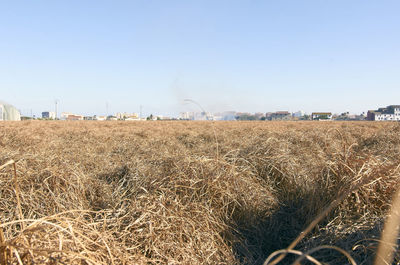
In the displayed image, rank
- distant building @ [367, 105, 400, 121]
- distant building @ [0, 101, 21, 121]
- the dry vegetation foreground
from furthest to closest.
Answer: distant building @ [367, 105, 400, 121]
distant building @ [0, 101, 21, 121]
the dry vegetation foreground

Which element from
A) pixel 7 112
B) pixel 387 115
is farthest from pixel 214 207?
pixel 387 115

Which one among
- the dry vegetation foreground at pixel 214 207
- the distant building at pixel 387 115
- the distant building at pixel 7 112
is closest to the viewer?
the dry vegetation foreground at pixel 214 207

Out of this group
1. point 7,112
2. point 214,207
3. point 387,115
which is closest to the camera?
point 214,207

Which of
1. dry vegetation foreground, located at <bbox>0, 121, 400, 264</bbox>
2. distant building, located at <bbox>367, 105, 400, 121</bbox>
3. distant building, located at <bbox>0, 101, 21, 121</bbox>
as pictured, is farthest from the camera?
distant building, located at <bbox>367, 105, 400, 121</bbox>

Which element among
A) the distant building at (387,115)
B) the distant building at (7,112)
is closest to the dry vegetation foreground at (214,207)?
the distant building at (7,112)

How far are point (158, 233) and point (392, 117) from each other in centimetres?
10278

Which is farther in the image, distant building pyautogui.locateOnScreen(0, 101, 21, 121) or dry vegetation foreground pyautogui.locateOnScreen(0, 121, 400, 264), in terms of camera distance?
distant building pyautogui.locateOnScreen(0, 101, 21, 121)

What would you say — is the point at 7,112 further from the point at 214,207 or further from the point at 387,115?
the point at 387,115

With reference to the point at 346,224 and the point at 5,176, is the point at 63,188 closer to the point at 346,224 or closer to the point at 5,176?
the point at 5,176

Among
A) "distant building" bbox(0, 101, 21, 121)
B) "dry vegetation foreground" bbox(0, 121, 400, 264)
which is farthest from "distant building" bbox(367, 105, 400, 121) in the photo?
"distant building" bbox(0, 101, 21, 121)

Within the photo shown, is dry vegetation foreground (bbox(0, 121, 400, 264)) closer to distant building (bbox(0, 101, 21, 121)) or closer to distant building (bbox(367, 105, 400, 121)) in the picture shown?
distant building (bbox(0, 101, 21, 121))

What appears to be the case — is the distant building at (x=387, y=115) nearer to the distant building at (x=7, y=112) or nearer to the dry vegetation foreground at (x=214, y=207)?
the dry vegetation foreground at (x=214, y=207)

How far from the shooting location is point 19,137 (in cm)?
860

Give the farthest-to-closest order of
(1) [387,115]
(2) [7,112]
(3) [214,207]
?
(1) [387,115] → (2) [7,112] → (3) [214,207]
